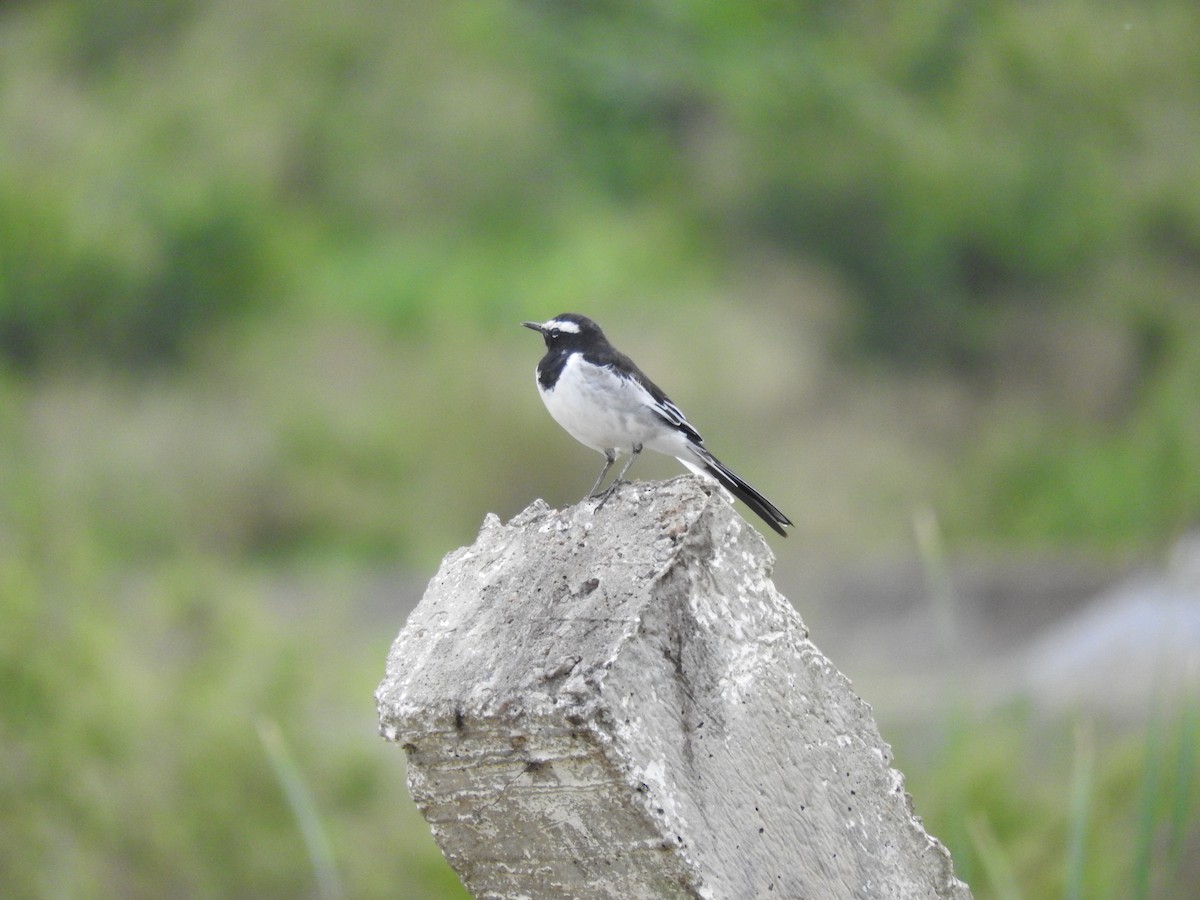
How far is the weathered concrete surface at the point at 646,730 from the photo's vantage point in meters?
1.94

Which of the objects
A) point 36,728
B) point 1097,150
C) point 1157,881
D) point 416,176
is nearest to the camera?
point 1157,881

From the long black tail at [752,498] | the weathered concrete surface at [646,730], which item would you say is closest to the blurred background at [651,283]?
the long black tail at [752,498]

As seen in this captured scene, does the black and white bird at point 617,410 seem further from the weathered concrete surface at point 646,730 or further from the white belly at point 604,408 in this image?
the weathered concrete surface at point 646,730

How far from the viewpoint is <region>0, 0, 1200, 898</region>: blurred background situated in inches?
846

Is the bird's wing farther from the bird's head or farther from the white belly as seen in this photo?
the bird's head

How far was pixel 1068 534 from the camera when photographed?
24250mm

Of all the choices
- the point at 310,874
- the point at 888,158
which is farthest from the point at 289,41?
the point at 310,874

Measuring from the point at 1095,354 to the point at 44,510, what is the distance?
25563 millimetres

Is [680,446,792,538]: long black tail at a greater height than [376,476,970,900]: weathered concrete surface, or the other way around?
[680,446,792,538]: long black tail

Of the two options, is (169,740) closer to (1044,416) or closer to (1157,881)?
(1157,881)

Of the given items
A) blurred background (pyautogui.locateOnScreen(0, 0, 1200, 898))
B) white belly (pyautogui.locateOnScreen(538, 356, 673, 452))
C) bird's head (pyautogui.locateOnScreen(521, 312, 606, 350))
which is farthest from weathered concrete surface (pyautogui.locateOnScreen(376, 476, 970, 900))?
blurred background (pyautogui.locateOnScreen(0, 0, 1200, 898))

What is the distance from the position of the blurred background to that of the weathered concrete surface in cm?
1071

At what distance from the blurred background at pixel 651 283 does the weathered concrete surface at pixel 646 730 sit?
10.7m

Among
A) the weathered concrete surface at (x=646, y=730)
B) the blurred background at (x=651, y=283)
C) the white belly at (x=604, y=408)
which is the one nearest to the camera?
the weathered concrete surface at (x=646, y=730)
